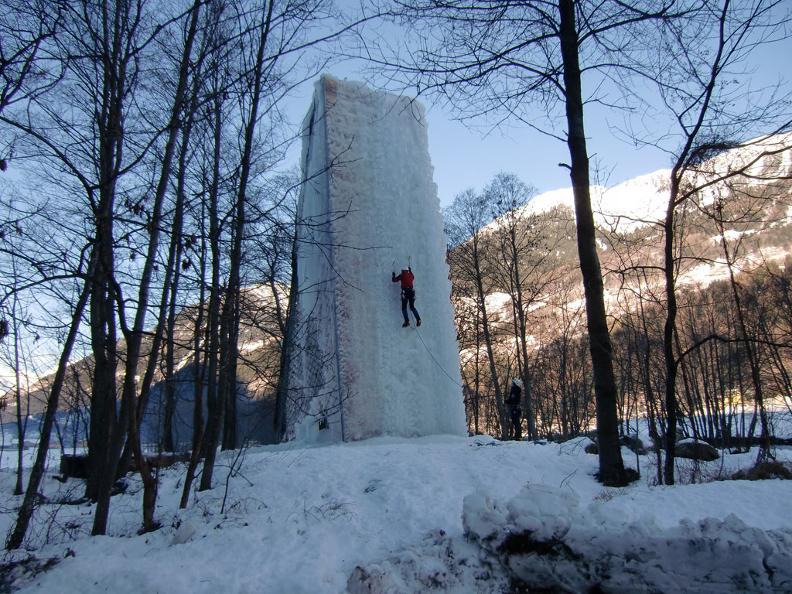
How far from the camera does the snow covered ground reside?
10.9 feet

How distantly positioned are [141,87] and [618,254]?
6384 mm

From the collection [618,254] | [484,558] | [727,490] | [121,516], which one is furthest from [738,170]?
[121,516]

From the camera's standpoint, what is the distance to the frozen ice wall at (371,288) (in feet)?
37.1

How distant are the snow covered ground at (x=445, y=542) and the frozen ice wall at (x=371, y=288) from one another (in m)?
4.58

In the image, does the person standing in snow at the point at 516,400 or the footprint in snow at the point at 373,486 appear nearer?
the footprint in snow at the point at 373,486

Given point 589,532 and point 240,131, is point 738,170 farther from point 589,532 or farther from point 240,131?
point 240,131

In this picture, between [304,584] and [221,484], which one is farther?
[221,484]

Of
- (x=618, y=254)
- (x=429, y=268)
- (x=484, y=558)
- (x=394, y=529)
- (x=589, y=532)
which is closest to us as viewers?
(x=589, y=532)

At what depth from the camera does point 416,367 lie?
472 inches

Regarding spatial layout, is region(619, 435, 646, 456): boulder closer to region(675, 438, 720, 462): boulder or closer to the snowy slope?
region(675, 438, 720, 462): boulder

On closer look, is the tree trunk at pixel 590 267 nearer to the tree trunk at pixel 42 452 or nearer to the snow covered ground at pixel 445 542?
the snow covered ground at pixel 445 542

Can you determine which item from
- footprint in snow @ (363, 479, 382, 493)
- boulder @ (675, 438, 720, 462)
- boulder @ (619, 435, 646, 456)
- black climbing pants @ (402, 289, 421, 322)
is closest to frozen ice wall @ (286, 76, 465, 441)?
black climbing pants @ (402, 289, 421, 322)

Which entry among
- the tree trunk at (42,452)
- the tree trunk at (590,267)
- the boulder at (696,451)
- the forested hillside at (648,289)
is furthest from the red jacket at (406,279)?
the tree trunk at (42,452)

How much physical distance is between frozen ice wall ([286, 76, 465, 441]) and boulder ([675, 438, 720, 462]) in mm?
4755
